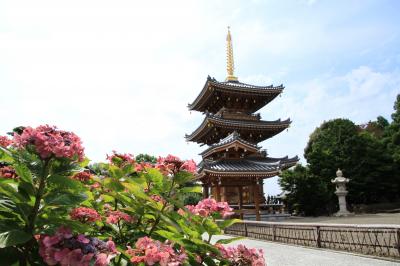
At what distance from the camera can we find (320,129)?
47.0 m

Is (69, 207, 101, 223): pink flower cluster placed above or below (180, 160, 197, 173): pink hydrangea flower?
below

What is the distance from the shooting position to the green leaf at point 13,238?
59.2 inches

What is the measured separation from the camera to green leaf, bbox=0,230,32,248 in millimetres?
1504

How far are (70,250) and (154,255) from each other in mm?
432

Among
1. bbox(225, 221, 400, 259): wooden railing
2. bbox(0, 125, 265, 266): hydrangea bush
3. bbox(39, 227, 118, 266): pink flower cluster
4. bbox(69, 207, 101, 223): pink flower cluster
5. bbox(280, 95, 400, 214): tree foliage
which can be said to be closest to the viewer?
bbox(39, 227, 118, 266): pink flower cluster

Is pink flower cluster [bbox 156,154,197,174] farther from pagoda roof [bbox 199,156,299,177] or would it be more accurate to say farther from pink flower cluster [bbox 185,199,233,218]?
pagoda roof [bbox 199,156,299,177]

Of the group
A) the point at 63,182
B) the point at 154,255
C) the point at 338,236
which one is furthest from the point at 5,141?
the point at 338,236

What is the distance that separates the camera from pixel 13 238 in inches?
60.7

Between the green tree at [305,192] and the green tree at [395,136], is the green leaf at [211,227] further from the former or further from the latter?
the green tree at [395,136]

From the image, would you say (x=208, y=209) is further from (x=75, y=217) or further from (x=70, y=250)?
(x=70, y=250)

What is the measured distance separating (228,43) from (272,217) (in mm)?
17043

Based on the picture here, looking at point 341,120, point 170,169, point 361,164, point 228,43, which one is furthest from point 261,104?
point 170,169

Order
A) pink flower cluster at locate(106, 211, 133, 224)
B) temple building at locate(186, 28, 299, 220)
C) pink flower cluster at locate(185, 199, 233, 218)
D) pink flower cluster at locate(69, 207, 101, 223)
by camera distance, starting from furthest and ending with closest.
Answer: temple building at locate(186, 28, 299, 220)
pink flower cluster at locate(185, 199, 233, 218)
pink flower cluster at locate(106, 211, 133, 224)
pink flower cluster at locate(69, 207, 101, 223)

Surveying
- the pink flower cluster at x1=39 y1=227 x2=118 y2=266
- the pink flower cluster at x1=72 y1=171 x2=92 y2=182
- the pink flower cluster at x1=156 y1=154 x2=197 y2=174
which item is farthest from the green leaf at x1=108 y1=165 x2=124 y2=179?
the pink flower cluster at x1=39 y1=227 x2=118 y2=266
